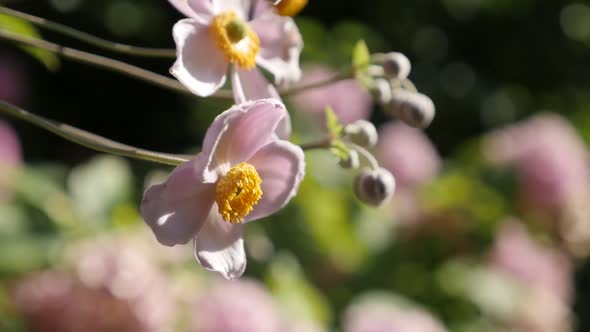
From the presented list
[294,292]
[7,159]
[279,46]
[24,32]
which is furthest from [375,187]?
[7,159]

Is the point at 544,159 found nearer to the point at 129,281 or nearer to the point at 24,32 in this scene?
the point at 129,281

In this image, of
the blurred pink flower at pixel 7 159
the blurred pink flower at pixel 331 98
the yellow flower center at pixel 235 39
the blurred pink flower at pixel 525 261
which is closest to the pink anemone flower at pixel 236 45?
the yellow flower center at pixel 235 39

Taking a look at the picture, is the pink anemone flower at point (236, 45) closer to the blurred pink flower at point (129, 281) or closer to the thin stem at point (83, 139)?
the thin stem at point (83, 139)

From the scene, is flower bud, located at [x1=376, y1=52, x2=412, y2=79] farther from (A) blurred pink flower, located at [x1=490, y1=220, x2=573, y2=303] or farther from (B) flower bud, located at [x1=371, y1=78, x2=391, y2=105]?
(A) blurred pink flower, located at [x1=490, y1=220, x2=573, y2=303]

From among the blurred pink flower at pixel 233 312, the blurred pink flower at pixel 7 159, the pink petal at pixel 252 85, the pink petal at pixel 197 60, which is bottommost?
the blurred pink flower at pixel 7 159

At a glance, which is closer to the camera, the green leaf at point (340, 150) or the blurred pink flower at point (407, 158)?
the green leaf at point (340, 150)

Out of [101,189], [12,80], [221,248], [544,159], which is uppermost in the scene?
[221,248]

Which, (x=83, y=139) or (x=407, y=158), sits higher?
(x=83, y=139)
